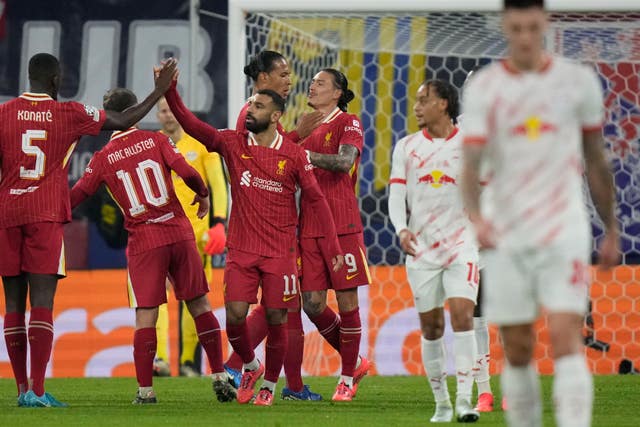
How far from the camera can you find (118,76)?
43.6 ft

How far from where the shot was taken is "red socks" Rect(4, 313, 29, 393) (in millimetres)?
8039

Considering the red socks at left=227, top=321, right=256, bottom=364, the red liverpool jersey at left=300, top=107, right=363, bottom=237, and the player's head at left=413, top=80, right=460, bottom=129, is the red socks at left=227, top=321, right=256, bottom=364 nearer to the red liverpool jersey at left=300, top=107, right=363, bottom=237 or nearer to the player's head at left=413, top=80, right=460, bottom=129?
the red liverpool jersey at left=300, top=107, right=363, bottom=237

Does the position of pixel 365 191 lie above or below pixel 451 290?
above

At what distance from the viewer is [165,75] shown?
7.82 metres

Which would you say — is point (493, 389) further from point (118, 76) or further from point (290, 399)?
point (118, 76)

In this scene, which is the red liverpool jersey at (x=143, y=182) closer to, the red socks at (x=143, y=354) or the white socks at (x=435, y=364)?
the red socks at (x=143, y=354)

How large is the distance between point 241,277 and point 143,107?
1.13 meters

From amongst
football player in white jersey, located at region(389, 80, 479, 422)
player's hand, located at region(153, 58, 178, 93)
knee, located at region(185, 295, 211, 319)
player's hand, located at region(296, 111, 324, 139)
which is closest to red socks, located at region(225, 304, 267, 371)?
knee, located at region(185, 295, 211, 319)

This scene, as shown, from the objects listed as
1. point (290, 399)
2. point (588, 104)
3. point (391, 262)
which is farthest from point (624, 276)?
point (588, 104)

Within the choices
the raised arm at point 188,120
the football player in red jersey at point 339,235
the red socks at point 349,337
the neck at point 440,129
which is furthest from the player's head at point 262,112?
the red socks at point 349,337

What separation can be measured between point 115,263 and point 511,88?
335 inches

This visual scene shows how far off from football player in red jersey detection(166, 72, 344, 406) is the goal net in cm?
249

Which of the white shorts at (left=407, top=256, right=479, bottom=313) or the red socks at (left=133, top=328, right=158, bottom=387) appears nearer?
the white shorts at (left=407, top=256, right=479, bottom=313)

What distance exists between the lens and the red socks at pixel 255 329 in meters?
8.71
